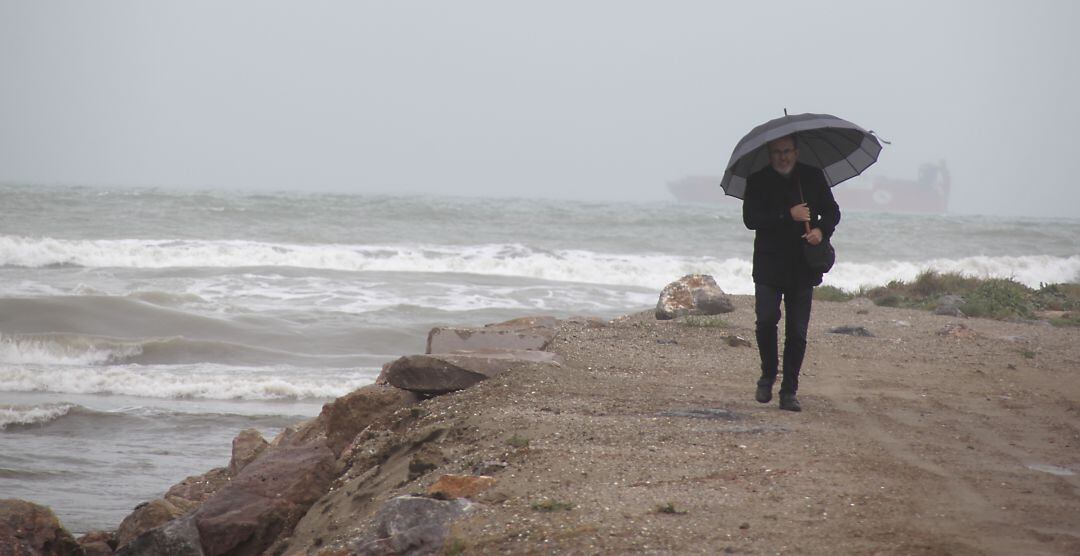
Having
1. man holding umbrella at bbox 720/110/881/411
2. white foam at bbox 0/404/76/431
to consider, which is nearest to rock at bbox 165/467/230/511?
white foam at bbox 0/404/76/431

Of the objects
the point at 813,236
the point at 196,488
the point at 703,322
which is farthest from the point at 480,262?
the point at 813,236

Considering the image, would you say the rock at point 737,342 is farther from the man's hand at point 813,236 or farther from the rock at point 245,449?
the rock at point 245,449

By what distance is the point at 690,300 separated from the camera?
1129 centimetres

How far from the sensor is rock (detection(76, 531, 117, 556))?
19.4 feet

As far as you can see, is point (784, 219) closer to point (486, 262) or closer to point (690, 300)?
point (690, 300)

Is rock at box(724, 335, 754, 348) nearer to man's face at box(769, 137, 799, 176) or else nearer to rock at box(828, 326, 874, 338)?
rock at box(828, 326, 874, 338)

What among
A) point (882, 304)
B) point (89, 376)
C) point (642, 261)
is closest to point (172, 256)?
point (642, 261)

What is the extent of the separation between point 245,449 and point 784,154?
4.24 meters

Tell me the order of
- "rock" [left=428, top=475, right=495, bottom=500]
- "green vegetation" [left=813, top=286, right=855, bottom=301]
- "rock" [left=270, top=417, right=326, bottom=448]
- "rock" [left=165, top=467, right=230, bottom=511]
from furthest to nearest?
"green vegetation" [left=813, top=286, right=855, bottom=301]
"rock" [left=270, top=417, right=326, bottom=448]
"rock" [left=165, top=467, right=230, bottom=511]
"rock" [left=428, top=475, right=495, bottom=500]

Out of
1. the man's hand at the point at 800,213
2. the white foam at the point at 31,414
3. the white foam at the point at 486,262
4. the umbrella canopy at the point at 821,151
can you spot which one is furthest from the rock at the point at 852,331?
the white foam at the point at 486,262

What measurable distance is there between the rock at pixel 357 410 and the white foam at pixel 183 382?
395 centimetres

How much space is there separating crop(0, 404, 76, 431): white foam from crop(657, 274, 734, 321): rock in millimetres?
6090

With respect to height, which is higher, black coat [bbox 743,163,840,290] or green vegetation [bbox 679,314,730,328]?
black coat [bbox 743,163,840,290]

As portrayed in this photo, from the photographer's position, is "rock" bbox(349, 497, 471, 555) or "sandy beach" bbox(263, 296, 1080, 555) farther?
"rock" bbox(349, 497, 471, 555)
